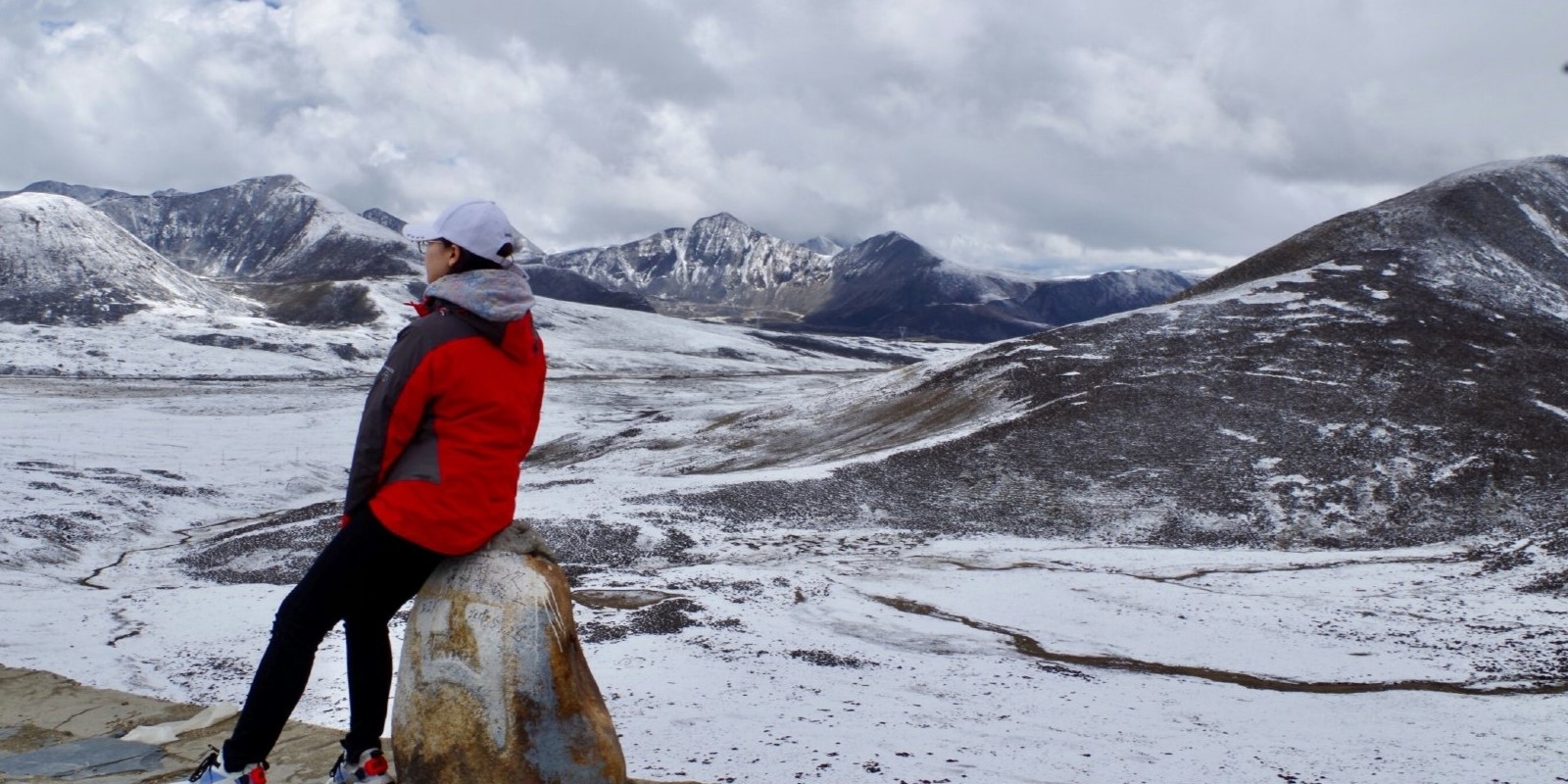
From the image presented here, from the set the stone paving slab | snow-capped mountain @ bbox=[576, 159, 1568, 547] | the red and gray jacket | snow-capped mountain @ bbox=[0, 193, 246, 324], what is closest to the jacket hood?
the red and gray jacket

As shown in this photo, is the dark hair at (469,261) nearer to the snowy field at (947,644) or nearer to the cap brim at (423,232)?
the cap brim at (423,232)

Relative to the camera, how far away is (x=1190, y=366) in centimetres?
5403

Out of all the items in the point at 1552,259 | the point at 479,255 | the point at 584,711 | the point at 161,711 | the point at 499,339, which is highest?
the point at 1552,259

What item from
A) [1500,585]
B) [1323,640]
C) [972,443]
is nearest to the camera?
[1323,640]

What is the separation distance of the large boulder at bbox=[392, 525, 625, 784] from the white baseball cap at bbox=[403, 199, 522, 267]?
1874mm

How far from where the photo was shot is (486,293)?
6.19 m

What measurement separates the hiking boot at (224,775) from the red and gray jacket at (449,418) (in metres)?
1.64

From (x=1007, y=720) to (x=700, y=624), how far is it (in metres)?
6.62

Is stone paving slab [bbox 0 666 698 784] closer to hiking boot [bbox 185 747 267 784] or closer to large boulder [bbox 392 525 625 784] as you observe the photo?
hiking boot [bbox 185 747 267 784]

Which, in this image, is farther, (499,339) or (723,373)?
(723,373)

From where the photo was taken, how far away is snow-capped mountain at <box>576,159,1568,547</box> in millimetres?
37031

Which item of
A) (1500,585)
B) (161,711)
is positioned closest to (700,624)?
(161,711)

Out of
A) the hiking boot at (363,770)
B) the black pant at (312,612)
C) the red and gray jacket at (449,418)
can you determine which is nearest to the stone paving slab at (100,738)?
the hiking boot at (363,770)

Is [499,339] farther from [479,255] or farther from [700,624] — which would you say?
[700,624]
